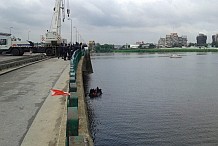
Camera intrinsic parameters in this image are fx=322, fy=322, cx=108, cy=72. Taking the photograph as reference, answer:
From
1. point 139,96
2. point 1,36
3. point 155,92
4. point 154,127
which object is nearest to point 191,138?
point 154,127

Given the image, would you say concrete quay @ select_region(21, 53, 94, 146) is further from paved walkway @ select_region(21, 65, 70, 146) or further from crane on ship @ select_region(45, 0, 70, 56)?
crane on ship @ select_region(45, 0, 70, 56)

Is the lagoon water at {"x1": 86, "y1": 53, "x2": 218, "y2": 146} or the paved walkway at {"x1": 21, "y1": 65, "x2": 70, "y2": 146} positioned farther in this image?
the lagoon water at {"x1": 86, "y1": 53, "x2": 218, "y2": 146}

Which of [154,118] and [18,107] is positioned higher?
[18,107]

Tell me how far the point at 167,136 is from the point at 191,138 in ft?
4.01

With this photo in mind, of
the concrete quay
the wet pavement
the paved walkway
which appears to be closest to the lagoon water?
the wet pavement

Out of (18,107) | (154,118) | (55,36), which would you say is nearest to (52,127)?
(18,107)

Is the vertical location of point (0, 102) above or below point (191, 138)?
above

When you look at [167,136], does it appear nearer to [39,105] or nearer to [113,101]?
[39,105]

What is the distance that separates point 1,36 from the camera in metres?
51.7

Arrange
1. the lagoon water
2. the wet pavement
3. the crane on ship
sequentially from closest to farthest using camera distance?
the wet pavement < the lagoon water < the crane on ship

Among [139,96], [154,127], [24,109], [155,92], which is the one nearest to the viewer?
[24,109]

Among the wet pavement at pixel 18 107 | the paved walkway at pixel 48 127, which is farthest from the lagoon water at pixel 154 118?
the paved walkway at pixel 48 127

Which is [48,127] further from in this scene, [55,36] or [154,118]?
[55,36]

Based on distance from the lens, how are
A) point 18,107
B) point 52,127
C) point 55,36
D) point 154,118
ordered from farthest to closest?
point 55,36, point 154,118, point 18,107, point 52,127
